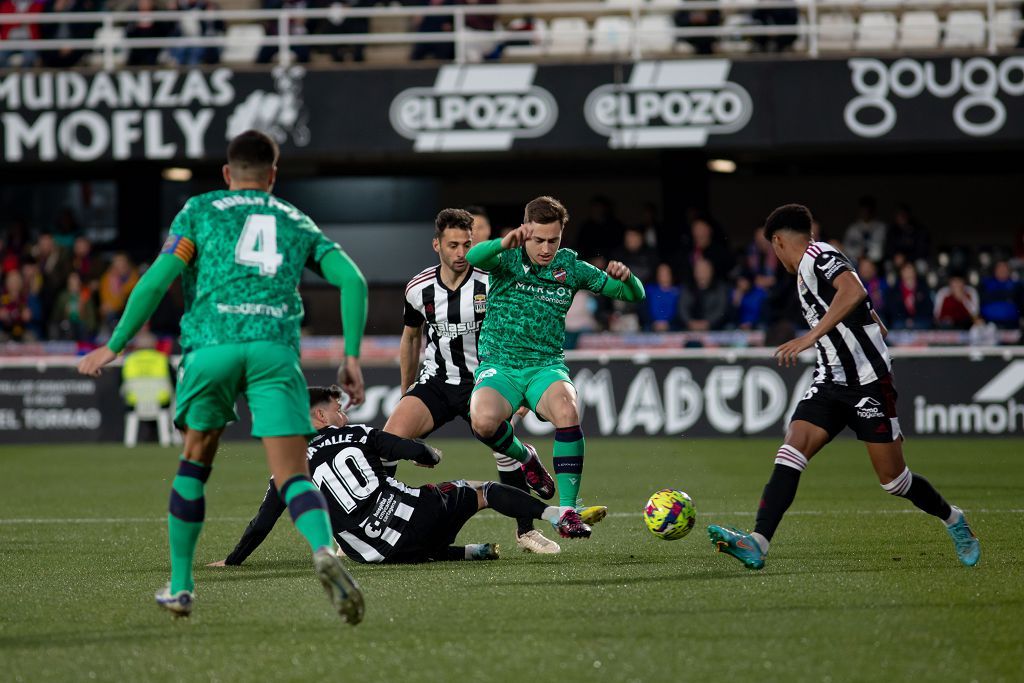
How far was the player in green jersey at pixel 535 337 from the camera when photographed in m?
7.86

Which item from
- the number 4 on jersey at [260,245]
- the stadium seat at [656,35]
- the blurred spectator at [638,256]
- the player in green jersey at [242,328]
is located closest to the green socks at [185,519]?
the player in green jersey at [242,328]

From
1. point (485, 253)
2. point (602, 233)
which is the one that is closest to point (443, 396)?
point (485, 253)

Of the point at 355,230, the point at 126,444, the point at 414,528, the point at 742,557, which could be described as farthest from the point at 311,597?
the point at 355,230

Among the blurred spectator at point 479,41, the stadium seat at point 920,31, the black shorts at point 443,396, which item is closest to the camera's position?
the black shorts at point 443,396

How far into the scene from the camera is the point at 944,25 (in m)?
18.9

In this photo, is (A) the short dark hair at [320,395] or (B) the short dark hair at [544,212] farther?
(B) the short dark hair at [544,212]

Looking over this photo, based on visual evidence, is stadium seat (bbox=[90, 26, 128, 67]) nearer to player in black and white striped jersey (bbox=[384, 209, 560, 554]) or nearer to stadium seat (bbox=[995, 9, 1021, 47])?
stadium seat (bbox=[995, 9, 1021, 47])

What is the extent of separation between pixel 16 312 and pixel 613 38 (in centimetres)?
935

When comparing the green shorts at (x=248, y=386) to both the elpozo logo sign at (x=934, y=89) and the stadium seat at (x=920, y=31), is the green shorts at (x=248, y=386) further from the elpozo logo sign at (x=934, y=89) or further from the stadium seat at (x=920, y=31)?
the stadium seat at (x=920, y=31)

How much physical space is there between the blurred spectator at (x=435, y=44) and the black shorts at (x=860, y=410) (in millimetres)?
13564

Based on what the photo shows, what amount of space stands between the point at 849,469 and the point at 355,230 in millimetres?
13353

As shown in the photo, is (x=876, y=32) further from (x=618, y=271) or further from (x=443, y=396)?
(x=618, y=271)

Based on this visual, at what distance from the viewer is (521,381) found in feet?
26.8

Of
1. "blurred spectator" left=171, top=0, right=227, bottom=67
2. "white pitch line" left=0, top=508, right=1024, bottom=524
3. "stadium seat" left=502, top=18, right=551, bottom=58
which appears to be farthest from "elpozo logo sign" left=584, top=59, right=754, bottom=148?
"white pitch line" left=0, top=508, right=1024, bottom=524
